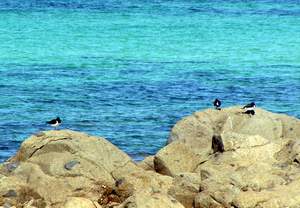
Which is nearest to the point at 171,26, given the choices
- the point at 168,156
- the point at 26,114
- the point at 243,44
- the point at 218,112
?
the point at 243,44

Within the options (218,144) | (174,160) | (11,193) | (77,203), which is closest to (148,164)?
(174,160)

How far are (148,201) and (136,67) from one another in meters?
38.6

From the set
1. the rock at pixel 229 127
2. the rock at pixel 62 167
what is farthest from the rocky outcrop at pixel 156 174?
the rock at pixel 229 127

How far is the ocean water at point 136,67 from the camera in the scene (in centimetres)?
4416

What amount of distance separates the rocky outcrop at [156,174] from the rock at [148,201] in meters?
0.03

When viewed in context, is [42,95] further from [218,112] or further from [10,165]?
[10,165]

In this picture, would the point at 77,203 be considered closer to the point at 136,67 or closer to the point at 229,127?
the point at 229,127

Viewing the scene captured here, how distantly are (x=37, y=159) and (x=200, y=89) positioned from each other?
25.4 m

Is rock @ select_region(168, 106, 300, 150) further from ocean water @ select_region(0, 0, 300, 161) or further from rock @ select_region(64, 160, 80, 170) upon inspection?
rock @ select_region(64, 160, 80, 170)

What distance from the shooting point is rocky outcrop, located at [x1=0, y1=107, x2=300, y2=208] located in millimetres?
23859

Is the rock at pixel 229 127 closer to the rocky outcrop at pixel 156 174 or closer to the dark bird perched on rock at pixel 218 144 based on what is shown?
the rocky outcrop at pixel 156 174

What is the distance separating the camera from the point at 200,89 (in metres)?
51.8

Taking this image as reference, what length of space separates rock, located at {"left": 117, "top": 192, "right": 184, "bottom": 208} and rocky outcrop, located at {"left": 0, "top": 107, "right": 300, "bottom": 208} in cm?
3

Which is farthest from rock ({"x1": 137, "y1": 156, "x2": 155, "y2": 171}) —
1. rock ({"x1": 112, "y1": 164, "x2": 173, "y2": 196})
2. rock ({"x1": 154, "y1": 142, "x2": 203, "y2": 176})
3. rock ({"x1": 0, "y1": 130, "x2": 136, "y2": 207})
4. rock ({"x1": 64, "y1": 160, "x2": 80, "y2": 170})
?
rock ({"x1": 64, "y1": 160, "x2": 80, "y2": 170})
